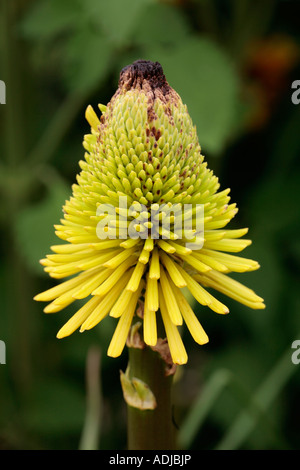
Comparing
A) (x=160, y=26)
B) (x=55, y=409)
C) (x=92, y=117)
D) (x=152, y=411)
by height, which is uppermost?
(x=160, y=26)

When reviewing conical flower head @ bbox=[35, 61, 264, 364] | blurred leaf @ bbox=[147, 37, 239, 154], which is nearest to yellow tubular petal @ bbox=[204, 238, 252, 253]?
conical flower head @ bbox=[35, 61, 264, 364]

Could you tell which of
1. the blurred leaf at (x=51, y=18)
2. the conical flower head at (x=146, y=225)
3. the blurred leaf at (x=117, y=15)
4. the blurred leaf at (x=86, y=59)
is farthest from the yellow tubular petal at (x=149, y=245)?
the blurred leaf at (x=51, y=18)

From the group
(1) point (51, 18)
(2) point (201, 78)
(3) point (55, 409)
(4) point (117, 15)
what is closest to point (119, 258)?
(4) point (117, 15)

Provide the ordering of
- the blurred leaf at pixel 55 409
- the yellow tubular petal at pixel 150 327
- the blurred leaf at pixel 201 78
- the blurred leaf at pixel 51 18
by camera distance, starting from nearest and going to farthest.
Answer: the yellow tubular petal at pixel 150 327, the blurred leaf at pixel 201 78, the blurred leaf at pixel 51 18, the blurred leaf at pixel 55 409

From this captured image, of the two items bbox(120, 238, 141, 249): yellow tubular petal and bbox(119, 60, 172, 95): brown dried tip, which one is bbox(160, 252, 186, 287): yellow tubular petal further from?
bbox(119, 60, 172, 95): brown dried tip

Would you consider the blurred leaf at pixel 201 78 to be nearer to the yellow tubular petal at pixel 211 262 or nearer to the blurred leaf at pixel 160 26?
the blurred leaf at pixel 160 26

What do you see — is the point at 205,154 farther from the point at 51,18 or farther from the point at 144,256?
the point at 144,256

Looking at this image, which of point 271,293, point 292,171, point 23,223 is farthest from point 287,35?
point 23,223
